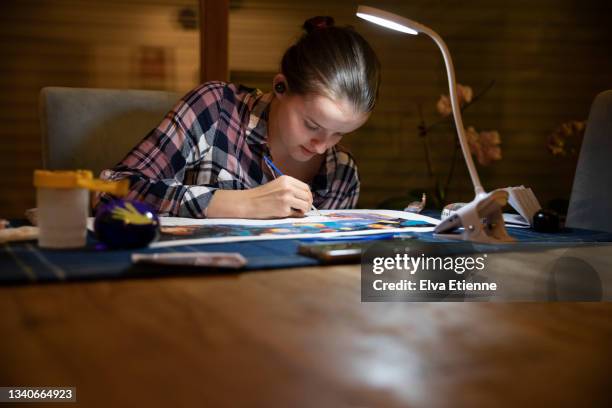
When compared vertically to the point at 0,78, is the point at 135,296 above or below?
below

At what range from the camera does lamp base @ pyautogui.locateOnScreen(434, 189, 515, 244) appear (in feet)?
3.40

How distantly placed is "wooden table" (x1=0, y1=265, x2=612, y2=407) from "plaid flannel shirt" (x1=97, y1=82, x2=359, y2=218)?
2.55ft

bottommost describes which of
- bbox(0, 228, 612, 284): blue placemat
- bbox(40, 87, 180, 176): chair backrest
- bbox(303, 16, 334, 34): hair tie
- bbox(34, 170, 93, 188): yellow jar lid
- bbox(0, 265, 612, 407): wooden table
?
bbox(0, 265, 612, 407): wooden table

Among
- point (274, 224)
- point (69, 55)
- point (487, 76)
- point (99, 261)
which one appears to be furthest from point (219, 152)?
point (487, 76)

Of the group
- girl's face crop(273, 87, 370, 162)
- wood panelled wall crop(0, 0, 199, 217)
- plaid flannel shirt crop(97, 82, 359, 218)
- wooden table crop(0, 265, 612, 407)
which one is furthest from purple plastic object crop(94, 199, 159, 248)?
wood panelled wall crop(0, 0, 199, 217)

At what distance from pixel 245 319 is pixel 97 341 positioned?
14cm

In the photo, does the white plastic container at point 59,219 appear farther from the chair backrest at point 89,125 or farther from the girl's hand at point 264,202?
the chair backrest at point 89,125

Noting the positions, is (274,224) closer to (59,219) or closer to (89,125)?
(59,219)

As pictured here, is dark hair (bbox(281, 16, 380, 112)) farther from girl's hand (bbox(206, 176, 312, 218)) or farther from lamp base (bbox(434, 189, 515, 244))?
lamp base (bbox(434, 189, 515, 244))

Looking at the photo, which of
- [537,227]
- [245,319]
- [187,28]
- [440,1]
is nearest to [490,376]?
[245,319]

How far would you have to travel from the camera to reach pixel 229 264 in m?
0.77

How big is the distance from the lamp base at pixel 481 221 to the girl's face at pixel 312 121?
47 centimetres

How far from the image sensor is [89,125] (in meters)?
1.86

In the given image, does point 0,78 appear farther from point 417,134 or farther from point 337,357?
point 337,357
